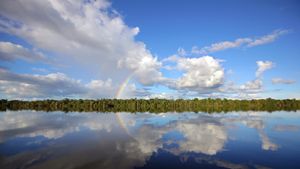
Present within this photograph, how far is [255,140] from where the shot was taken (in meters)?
23.6

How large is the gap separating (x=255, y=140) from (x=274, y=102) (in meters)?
153

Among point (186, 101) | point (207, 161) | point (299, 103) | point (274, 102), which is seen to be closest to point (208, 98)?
point (186, 101)

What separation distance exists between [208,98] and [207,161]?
465 feet

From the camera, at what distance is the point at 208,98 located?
6038 inches

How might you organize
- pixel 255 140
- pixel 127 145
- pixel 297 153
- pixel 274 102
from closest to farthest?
1. pixel 297 153
2. pixel 127 145
3. pixel 255 140
4. pixel 274 102

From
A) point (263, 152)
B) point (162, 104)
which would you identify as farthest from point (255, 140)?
point (162, 104)

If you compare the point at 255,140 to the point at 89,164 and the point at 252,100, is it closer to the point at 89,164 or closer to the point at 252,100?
the point at 89,164

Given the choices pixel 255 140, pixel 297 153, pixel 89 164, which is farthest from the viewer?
pixel 255 140

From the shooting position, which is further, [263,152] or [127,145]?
[127,145]

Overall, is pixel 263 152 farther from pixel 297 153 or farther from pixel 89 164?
pixel 89 164

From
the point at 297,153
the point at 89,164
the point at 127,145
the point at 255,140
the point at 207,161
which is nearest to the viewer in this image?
the point at 89,164

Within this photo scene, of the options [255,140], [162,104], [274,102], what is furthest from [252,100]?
[255,140]

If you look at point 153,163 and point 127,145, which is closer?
point 153,163

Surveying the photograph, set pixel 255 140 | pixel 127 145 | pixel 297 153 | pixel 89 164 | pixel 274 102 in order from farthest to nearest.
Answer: pixel 274 102
pixel 255 140
pixel 127 145
pixel 297 153
pixel 89 164
